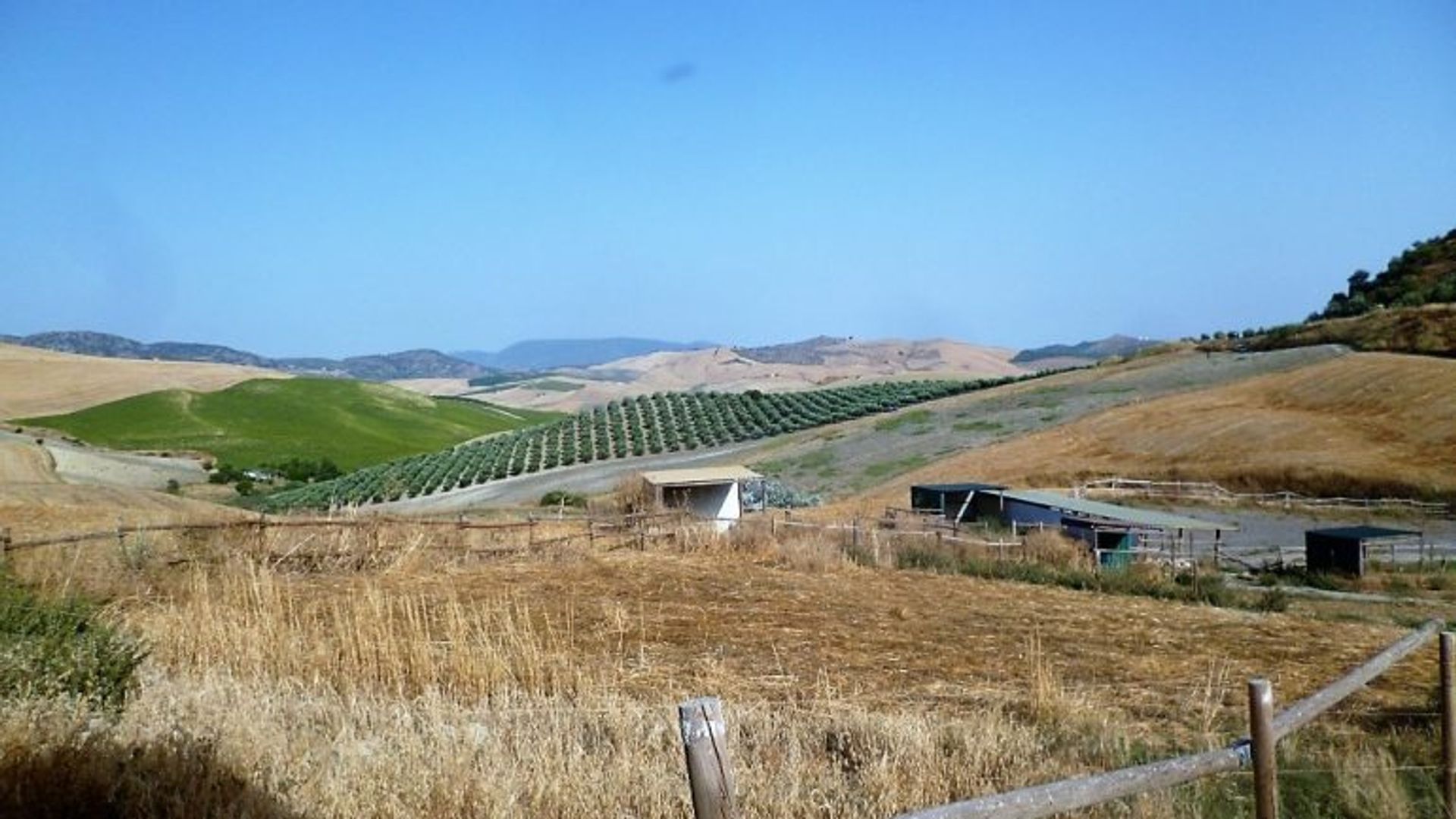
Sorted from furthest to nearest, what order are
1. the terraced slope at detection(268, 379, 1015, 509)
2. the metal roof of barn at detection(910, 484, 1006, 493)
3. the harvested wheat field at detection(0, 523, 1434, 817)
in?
the terraced slope at detection(268, 379, 1015, 509)
the metal roof of barn at detection(910, 484, 1006, 493)
the harvested wheat field at detection(0, 523, 1434, 817)

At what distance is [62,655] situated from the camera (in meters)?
7.35

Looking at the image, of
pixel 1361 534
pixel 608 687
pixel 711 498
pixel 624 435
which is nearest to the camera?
pixel 608 687

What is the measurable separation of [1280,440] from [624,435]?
42167 mm

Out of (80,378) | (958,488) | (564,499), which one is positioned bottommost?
(564,499)

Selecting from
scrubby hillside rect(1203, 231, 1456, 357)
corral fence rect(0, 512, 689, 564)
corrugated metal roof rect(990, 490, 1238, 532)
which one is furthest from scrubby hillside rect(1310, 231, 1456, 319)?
corral fence rect(0, 512, 689, 564)

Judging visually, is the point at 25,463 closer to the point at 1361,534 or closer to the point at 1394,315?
the point at 1361,534

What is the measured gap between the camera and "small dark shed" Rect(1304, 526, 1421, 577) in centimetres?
2475

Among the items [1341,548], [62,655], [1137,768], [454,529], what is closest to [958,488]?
[1341,548]

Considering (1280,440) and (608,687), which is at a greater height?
(1280,440)

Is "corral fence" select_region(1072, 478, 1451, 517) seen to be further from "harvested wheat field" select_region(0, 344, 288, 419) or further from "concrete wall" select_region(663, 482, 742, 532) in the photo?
"harvested wheat field" select_region(0, 344, 288, 419)

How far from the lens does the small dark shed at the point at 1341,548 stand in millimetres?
24750

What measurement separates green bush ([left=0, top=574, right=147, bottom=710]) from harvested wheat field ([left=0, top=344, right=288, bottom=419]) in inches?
3991

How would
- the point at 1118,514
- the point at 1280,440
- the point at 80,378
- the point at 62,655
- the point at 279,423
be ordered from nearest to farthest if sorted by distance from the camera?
the point at 62,655
the point at 1118,514
the point at 1280,440
the point at 279,423
the point at 80,378

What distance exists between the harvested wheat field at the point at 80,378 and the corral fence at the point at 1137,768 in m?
107
